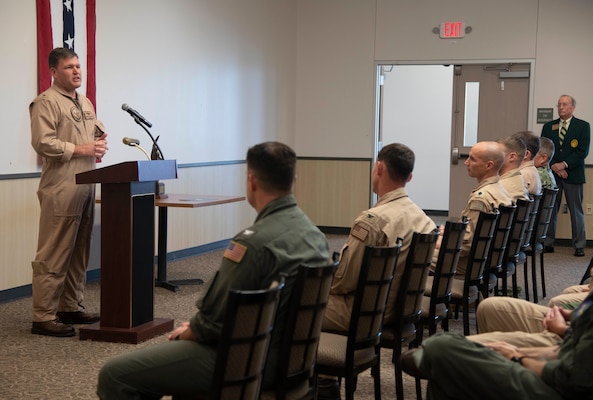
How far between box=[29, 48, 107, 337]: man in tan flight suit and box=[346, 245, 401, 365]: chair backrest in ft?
7.69

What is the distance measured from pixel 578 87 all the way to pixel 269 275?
7996 millimetres

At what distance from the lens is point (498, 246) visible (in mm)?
4902

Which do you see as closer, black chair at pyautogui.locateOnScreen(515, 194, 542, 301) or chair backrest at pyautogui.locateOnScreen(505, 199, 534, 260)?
chair backrest at pyautogui.locateOnScreen(505, 199, 534, 260)

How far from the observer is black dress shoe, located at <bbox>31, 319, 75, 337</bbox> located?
476cm

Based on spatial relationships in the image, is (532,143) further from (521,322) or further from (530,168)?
(521,322)

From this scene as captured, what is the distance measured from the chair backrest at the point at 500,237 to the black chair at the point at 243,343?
279cm

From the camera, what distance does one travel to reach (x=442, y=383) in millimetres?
2471

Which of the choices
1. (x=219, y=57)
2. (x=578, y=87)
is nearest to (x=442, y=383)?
(x=219, y=57)

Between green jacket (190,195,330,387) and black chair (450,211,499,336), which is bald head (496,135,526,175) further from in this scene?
green jacket (190,195,330,387)

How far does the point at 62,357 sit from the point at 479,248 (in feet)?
7.81

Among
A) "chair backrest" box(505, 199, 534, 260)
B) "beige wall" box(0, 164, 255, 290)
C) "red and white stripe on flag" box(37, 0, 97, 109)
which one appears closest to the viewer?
"chair backrest" box(505, 199, 534, 260)

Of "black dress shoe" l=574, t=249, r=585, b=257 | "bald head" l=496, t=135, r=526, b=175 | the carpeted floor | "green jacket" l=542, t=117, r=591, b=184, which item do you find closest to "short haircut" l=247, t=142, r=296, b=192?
the carpeted floor

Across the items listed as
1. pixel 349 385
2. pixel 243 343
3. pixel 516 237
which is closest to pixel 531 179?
pixel 516 237

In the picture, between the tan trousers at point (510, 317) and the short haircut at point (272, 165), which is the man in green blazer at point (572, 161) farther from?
the short haircut at point (272, 165)
